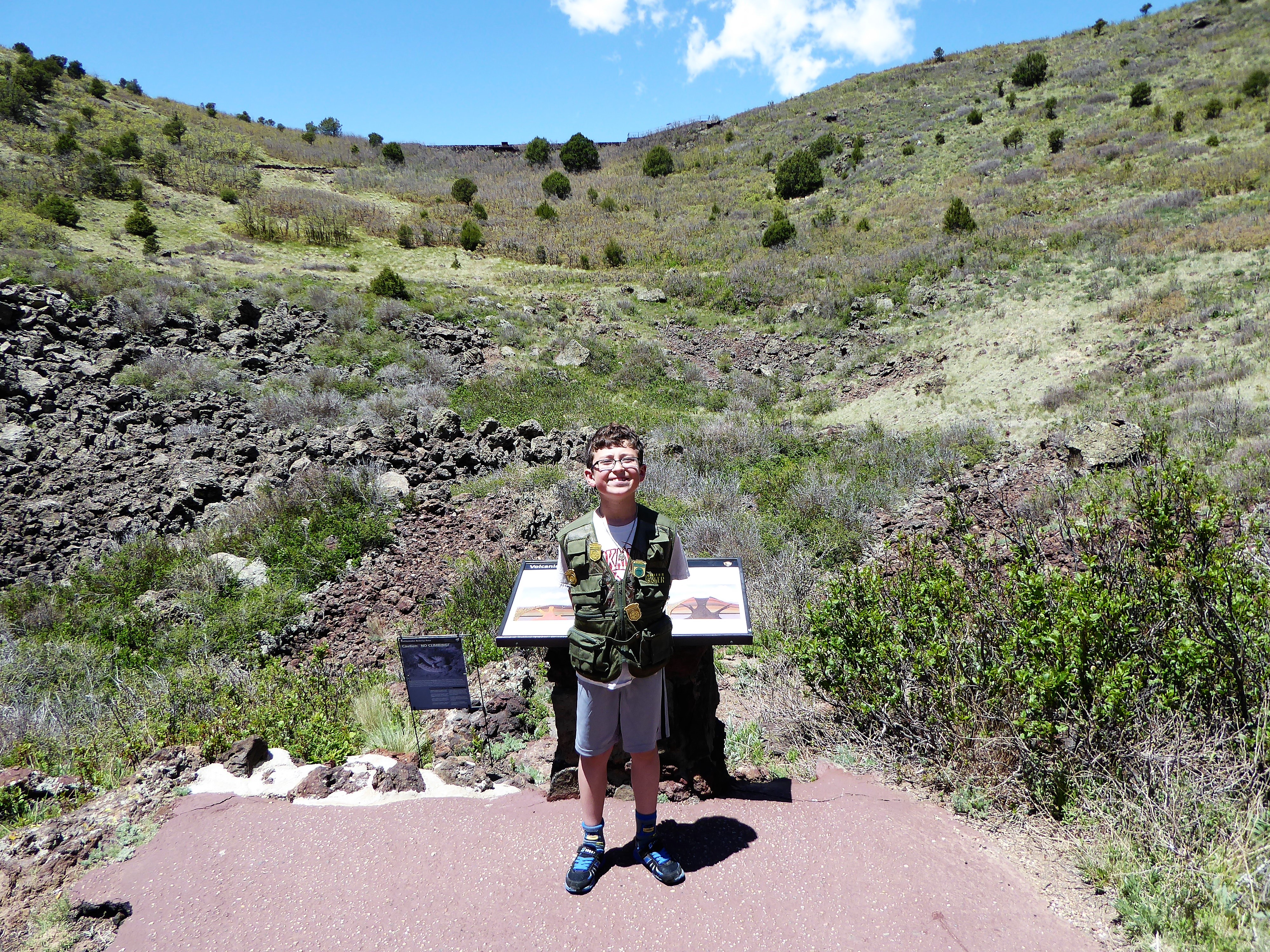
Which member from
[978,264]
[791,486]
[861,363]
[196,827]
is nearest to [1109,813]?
[196,827]

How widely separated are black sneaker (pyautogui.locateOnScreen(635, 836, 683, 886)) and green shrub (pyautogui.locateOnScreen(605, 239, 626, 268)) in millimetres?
21548

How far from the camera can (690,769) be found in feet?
9.79

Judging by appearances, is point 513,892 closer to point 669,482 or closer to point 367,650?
point 367,650

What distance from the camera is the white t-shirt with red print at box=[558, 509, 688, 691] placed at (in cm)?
226

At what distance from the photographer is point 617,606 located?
2217 mm

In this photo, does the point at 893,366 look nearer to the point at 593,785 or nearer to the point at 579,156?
the point at 593,785

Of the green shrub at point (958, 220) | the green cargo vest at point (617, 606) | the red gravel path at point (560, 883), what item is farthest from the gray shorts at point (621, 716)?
the green shrub at point (958, 220)

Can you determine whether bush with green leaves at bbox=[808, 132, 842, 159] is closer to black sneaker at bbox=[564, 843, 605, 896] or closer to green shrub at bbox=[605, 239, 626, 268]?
green shrub at bbox=[605, 239, 626, 268]

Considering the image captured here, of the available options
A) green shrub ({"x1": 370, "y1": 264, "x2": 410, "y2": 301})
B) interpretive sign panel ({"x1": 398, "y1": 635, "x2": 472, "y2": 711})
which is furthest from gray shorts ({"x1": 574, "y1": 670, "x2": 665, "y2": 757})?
green shrub ({"x1": 370, "y1": 264, "x2": 410, "y2": 301})

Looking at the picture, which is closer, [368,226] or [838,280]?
[838,280]

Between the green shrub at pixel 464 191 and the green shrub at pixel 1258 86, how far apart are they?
29523 millimetres

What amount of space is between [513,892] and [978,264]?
18520 millimetres

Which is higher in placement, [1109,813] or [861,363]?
[861,363]

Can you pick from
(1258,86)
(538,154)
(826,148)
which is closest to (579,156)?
(538,154)
